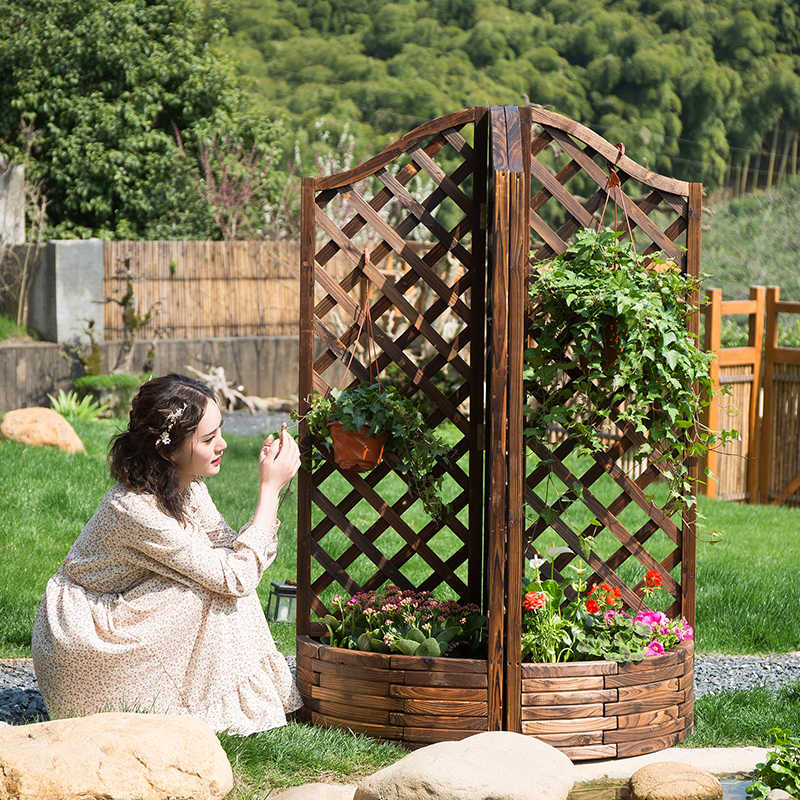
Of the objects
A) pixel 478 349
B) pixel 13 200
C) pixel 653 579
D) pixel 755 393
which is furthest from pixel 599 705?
pixel 13 200

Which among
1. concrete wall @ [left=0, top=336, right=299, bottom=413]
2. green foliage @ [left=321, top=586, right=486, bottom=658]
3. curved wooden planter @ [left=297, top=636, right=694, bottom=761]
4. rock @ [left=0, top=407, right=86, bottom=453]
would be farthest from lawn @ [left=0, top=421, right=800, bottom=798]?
concrete wall @ [left=0, top=336, right=299, bottom=413]

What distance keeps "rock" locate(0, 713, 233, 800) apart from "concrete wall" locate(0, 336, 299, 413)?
8.99m

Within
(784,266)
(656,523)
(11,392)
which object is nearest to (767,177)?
(784,266)

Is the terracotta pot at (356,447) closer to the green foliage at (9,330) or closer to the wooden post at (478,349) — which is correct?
the wooden post at (478,349)

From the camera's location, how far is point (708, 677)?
396cm

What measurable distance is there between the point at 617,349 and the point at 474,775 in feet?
4.53

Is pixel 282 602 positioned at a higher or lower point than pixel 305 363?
lower

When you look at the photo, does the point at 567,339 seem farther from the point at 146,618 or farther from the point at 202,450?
the point at 146,618

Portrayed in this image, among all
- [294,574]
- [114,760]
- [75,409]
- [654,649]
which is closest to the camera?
[114,760]

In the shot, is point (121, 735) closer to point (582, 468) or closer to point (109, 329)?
point (582, 468)

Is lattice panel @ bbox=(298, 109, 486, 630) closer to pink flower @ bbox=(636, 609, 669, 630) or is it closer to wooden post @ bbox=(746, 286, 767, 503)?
pink flower @ bbox=(636, 609, 669, 630)

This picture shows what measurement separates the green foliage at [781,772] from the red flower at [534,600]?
30.9 inches

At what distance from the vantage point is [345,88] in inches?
1029

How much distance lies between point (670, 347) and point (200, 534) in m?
1.63
